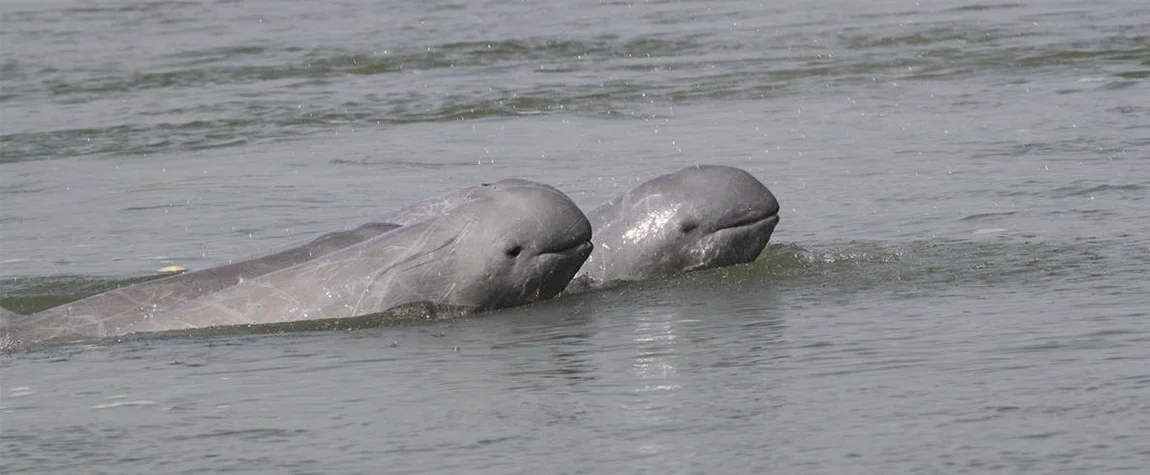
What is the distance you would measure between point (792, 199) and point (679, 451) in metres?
6.15

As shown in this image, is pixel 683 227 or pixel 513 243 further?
pixel 683 227

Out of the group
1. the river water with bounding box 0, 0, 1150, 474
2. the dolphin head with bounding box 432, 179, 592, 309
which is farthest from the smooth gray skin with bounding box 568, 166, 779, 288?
the dolphin head with bounding box 432, 179, 592, 309

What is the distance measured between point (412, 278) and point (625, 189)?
3.96 metres

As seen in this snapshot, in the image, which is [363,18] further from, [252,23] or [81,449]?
[81,449]

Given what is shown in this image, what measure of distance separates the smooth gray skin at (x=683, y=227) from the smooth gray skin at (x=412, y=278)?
2.63 ft

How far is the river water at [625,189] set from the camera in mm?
6641

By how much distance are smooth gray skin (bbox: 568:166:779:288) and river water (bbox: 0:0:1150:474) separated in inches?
5.9

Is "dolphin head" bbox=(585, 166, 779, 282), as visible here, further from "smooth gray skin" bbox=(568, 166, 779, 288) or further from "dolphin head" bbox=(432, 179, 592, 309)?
"dolphin head" bbox=(432, 179, 592, 309)

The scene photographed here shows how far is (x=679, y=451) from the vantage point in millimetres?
6289

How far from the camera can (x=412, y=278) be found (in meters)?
9.18

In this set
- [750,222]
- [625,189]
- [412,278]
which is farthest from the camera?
[625,189]

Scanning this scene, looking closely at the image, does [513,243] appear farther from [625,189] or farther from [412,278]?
[625,189]

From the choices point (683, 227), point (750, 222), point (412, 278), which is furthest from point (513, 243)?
point (750, 222)

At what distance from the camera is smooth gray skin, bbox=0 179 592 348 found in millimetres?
9062
